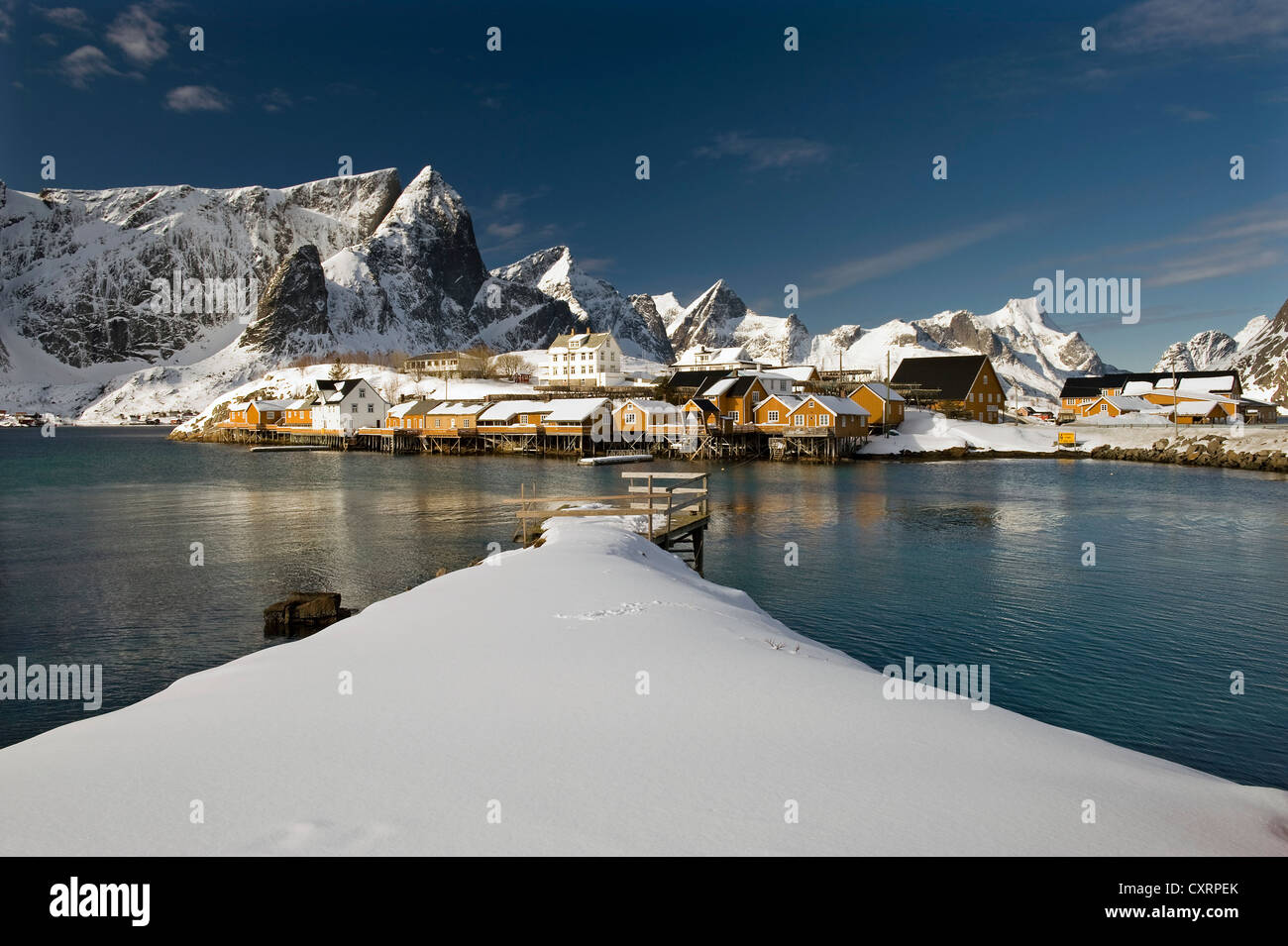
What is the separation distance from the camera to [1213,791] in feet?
19.6

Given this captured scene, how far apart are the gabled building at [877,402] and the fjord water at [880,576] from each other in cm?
3208

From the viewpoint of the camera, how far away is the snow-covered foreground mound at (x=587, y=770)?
473 centimetres

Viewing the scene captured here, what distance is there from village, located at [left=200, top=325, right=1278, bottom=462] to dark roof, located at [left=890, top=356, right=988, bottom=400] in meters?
0.19

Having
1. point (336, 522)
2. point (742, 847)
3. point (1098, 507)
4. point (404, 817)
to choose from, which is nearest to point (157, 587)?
point (336, 522)

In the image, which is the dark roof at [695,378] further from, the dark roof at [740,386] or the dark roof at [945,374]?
the dark roof at [945,374]

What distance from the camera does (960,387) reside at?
96.5 m

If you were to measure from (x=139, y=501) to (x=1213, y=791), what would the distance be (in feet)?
161

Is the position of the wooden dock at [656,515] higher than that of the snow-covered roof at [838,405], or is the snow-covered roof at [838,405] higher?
the snow-covered roof at [838,405]

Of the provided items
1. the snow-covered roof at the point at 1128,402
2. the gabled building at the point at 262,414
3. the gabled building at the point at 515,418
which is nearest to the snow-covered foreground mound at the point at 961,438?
the snow-covered roof at the point at 1128,402

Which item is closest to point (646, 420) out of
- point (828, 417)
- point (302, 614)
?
point (828, 417)

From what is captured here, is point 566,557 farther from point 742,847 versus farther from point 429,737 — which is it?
Answer: point 742,847

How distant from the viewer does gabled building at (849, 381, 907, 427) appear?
8006 cm

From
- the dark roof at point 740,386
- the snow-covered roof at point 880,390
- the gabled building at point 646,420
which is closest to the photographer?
the gabled building at point 646,420
